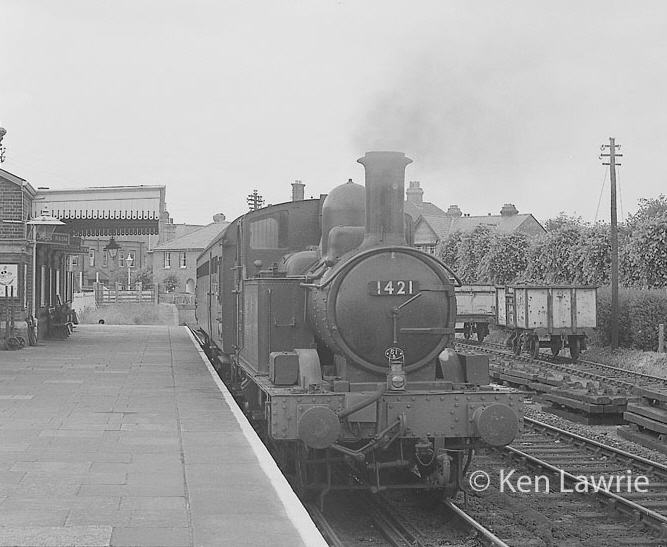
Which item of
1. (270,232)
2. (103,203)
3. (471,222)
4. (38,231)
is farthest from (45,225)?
(471,222)

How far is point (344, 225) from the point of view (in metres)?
8.98

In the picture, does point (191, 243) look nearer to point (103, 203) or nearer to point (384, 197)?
point (103, 203)

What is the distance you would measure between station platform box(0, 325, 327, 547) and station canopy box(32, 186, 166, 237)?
9.59m

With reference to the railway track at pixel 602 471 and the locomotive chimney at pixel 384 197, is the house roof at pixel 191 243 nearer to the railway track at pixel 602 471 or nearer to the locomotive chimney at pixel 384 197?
the railway track at pixel 602 471

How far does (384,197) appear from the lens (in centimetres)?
808

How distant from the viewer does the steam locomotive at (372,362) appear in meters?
7.67

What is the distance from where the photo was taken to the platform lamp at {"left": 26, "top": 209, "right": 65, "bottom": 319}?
21.1 metres

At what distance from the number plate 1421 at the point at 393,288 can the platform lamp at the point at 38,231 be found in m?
14.8

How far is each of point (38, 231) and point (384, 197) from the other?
15930 mm

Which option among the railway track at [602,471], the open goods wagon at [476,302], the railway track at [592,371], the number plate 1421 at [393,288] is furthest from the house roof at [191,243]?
the number plate 1421 at [393,288]

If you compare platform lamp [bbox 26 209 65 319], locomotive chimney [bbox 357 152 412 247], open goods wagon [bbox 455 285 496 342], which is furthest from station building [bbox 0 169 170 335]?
locomotive chimney [bbox 357 152 412 247]

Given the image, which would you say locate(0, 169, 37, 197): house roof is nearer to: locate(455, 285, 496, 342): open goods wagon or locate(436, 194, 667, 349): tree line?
locate(455, 285, 496, 342): open goods wagon

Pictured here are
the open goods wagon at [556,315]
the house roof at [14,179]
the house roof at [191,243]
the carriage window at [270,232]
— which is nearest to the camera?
the carriage window at [270,232]

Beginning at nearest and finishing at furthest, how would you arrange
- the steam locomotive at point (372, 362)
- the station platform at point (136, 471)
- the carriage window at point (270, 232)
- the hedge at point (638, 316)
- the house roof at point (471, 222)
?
the station platform at point (136, 471) → the steam locomotive at point (372, 362) → the carriage window at point (270, 232) → the hedge at point (638, 316) → the house roof at point (471, 222)
